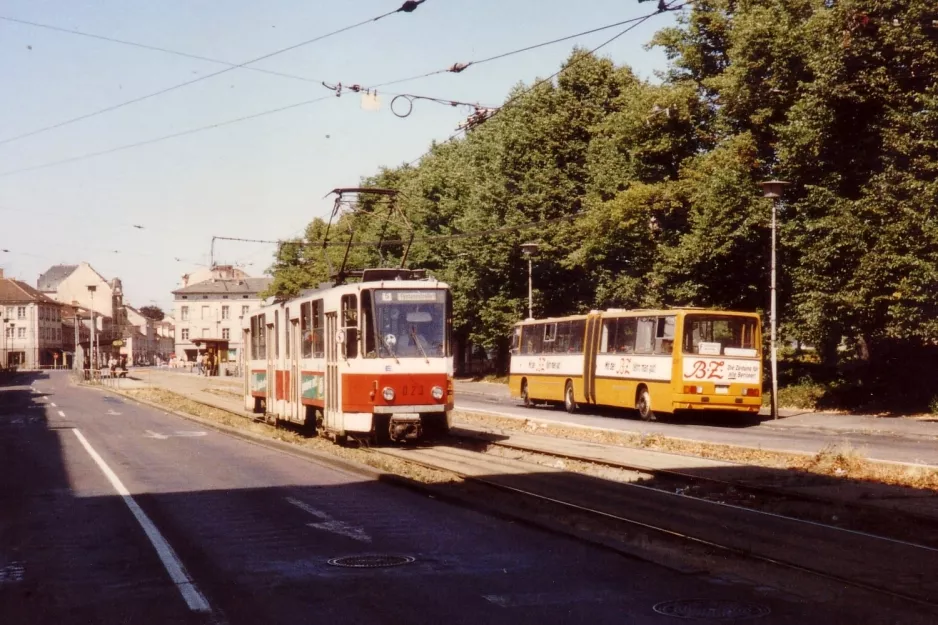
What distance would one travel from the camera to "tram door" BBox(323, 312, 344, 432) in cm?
2102

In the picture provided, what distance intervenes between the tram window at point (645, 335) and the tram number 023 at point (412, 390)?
10.1 m

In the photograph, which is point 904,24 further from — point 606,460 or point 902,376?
point 606,460

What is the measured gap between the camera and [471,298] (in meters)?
56.3

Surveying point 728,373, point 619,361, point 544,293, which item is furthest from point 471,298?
point 728,373

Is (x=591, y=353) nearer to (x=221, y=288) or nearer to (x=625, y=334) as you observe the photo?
(x=625, y=334)

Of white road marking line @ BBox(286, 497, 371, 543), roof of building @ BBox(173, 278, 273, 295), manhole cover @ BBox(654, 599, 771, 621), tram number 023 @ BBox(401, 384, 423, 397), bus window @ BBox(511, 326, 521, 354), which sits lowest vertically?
white road marking line @ BBox(286, 497, 371, 543)

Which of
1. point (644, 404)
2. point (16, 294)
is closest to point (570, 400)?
point (644, 404)

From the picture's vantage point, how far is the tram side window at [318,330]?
22125 mm

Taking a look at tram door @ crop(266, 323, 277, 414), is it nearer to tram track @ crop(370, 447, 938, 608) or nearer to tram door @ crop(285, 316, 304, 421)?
tram door @ crop(285, 316, 304, 421)

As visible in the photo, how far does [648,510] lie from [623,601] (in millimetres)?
4875

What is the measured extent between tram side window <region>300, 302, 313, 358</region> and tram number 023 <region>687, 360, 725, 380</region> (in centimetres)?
1030

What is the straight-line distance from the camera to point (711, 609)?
736 cm

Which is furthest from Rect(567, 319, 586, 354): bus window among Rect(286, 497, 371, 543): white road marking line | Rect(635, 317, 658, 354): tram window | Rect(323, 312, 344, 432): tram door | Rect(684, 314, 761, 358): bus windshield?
Rect(286, 497, 371, 543): white road marking line

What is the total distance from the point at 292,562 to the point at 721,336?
67.3 feet
